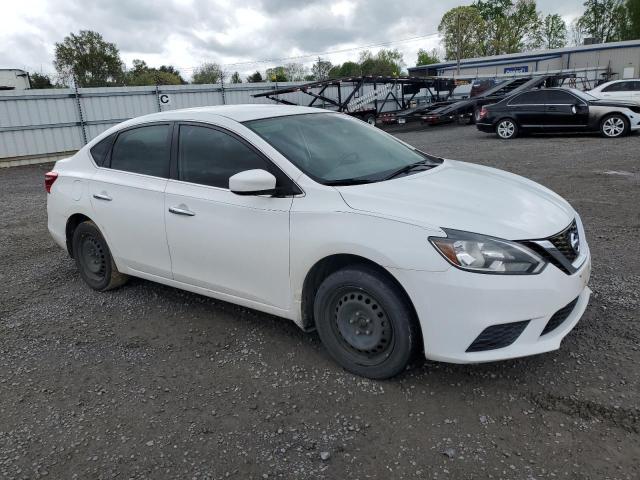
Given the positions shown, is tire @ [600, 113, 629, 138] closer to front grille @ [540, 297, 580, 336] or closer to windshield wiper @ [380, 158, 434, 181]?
windshield wiper @ [380, 158, 434, 181]

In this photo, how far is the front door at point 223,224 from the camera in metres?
3.28

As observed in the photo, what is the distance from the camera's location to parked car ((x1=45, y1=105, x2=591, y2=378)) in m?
2.69

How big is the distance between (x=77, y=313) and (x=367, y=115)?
62.6 feet

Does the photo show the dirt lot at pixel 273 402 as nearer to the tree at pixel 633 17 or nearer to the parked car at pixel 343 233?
the parked car at pixel 343 233

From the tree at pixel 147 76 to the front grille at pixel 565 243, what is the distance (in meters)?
59.4

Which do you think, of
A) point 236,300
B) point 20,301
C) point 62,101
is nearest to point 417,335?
point 236,300

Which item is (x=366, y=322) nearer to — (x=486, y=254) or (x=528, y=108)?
(x=486, y=254)

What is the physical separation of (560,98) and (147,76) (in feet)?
213

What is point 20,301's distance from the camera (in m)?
4.70

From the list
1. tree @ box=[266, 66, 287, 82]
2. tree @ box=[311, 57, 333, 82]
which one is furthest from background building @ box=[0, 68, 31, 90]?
tree @ box=[311, 57, 333, 82]

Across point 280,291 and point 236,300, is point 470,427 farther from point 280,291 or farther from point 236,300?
point 236,300

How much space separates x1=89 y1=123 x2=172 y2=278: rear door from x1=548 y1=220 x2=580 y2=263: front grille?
2692mm

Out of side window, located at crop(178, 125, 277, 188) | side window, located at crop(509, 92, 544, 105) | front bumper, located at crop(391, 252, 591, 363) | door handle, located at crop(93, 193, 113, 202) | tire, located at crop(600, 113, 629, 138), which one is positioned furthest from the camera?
side window, located at crop(509, 92, 544, 105)

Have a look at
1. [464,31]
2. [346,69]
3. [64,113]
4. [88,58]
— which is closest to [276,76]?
[64,113]
